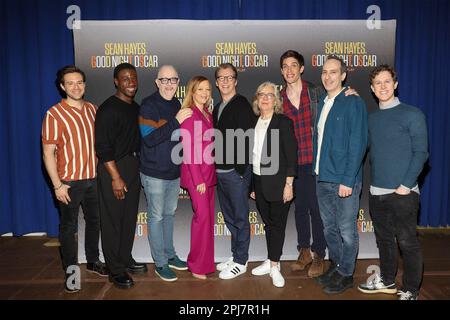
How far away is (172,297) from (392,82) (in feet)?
7.87

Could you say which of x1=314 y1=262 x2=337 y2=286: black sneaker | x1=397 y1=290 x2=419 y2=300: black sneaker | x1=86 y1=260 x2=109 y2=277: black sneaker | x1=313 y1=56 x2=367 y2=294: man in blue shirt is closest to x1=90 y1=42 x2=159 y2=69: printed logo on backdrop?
x1=313 y1=56 x2=367 y2=294: man in blue shirt

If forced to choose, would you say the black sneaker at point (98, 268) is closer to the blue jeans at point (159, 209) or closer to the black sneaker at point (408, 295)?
the blue jeans at point (159, 209)

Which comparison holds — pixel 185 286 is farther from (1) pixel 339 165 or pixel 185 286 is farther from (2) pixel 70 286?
(1) pixel 339 165

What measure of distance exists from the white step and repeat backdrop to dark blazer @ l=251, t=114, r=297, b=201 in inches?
33.6

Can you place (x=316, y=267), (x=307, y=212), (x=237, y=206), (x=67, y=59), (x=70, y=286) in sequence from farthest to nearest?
(x=67, y=59)
(x=307, y=212)
(x=316, y=267)
(x=237, y=206)
(x=70, y=286)

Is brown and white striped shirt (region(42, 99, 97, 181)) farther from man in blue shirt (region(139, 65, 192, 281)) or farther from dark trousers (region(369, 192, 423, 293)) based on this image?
dark trousers (region(369, 192, 423, 293))

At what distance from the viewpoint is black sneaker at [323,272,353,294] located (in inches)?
122

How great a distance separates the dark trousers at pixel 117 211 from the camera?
10.4ft

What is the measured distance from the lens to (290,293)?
3.14 m

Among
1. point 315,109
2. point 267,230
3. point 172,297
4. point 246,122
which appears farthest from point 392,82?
point 172,297

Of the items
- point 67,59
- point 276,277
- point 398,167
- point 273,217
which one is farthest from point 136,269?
point 67,59

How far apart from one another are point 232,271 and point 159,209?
2.88 ft

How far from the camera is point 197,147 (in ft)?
10.5

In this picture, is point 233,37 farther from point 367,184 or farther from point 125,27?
point 367,184
